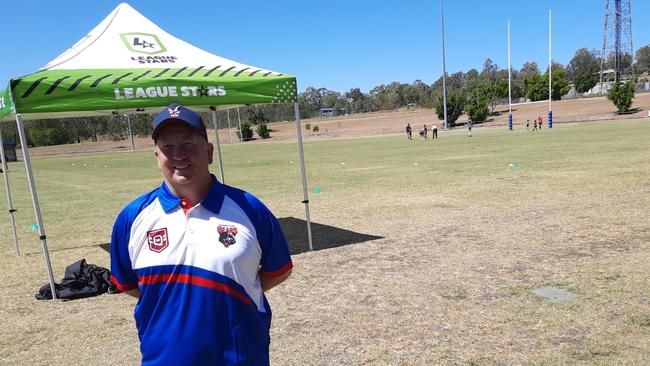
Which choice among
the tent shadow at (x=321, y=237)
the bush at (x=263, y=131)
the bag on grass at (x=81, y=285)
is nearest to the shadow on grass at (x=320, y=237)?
the tent shadow at (x=321, y=237)

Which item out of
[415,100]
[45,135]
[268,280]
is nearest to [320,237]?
[268,280]

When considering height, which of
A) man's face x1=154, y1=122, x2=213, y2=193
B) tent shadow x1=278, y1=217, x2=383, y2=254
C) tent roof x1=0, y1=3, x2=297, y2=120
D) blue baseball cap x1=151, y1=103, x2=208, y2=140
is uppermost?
tent roof x1=0, y1=3, x2=297, y2=120

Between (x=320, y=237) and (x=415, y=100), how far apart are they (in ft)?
481

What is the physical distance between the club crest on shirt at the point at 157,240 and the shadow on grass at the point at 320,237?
5406mm

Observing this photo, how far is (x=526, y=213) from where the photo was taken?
9.04 m

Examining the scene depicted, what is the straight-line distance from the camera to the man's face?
6.75 feet

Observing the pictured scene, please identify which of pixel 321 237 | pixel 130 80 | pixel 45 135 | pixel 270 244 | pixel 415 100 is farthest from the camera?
pixel 415 100

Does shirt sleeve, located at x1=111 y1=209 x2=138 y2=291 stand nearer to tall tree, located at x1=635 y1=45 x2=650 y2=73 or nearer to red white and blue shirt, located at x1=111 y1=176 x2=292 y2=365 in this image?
red white and blue shirt, located at x1=111 y1=176 x2=292 y2=365

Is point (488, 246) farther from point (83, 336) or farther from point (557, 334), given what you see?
point (83, 336)

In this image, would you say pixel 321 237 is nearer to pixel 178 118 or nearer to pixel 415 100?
pixel 178 118

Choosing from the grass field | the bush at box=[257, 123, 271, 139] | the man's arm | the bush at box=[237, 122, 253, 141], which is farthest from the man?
the bush at box=[257, 123, 271, 139]

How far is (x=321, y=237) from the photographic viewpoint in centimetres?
829

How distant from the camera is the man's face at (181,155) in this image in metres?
2.06

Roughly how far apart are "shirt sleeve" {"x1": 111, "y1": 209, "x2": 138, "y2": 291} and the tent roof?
13.2 feet
